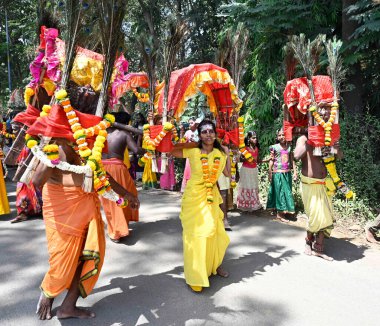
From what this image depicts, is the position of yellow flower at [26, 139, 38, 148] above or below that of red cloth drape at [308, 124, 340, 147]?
below

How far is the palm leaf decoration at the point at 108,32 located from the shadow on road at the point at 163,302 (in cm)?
179

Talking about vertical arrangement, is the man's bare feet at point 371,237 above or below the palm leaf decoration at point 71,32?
below

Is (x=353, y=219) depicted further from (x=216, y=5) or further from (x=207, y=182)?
(x=216, y=5)

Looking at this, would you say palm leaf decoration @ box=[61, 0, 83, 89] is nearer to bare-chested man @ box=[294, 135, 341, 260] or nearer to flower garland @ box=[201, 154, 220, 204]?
flower garland @ box=[201, 154, 220, 204]

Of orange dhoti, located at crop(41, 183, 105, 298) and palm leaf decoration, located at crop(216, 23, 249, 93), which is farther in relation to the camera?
palm leaf decoration, located at crop(216, 23, 249, 93)

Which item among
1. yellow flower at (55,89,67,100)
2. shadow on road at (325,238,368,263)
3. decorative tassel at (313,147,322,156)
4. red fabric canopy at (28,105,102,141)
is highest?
yellow flower at (55,89,67,100)

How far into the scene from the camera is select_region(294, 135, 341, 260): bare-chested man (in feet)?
14.5

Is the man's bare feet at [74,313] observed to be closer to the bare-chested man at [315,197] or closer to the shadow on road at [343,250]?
the bare-chested man at [315,197]

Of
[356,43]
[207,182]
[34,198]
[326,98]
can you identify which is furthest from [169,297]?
[356,43]

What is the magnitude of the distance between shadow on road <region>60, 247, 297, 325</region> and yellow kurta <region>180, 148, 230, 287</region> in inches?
6.8

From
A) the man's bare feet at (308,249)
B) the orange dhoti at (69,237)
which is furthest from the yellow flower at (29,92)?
the man's bare feet at (308,249)

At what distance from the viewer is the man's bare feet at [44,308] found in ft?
9.53

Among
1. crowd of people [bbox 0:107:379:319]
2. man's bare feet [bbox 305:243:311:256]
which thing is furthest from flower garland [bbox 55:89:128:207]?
man's bare feet [bbox 305:243:311:256]

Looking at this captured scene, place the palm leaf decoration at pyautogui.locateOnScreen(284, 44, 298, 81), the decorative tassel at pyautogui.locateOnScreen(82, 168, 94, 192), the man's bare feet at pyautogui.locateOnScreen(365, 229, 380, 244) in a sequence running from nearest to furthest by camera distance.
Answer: the decorative tassel at pyautogui.locateOnScreen(82, 168, 94, 192), the palm leaf decoration at pyautogui.locateOnScreen(284, 44, 298, 81), the man's bare feet at pyautogui.locateOnScreen(365, 229, 380, 244)
